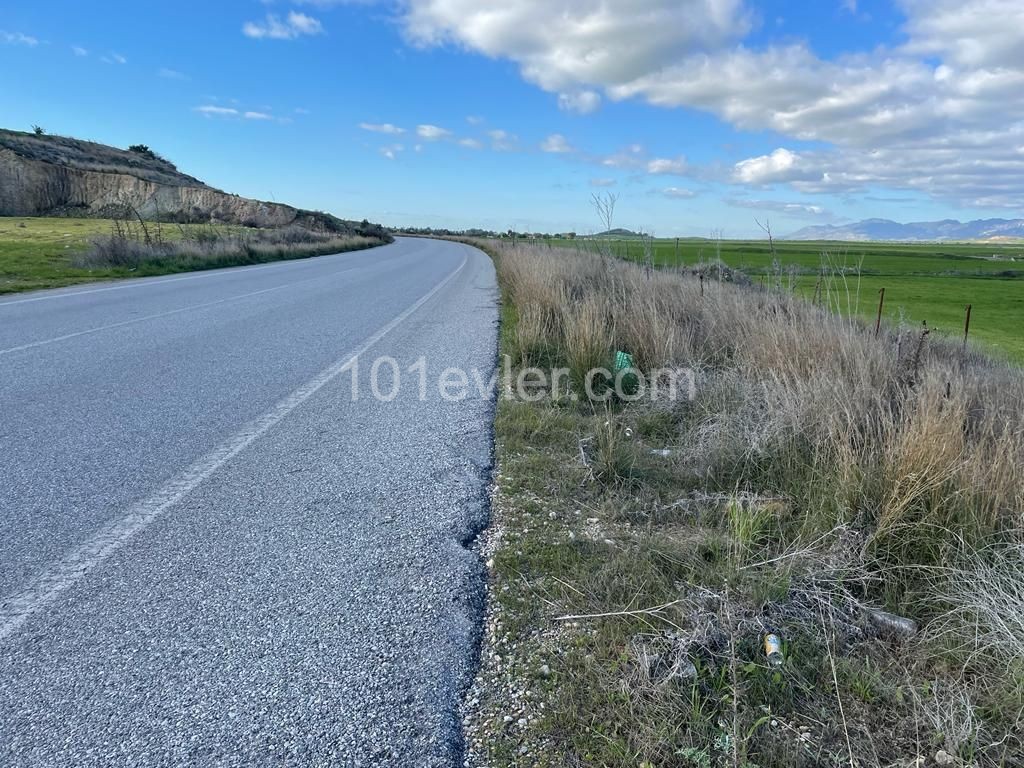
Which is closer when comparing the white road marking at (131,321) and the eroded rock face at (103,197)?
the white road marking at (131,321)

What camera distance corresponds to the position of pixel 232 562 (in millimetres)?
2916

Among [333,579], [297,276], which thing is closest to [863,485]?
[333,579]

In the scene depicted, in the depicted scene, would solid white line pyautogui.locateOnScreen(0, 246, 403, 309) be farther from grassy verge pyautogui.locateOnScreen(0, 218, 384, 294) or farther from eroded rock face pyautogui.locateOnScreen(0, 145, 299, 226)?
eroded rock face pyautogui.locateOnScreen(0, 145, 299, 226)

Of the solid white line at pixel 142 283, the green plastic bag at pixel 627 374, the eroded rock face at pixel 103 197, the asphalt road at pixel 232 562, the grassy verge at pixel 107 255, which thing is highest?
the eroded rock face at pixel 103 197

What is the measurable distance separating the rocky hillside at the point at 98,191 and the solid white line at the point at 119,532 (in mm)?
41527

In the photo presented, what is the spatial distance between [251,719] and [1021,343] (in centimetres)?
1415

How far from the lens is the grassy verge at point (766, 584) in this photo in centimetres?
190

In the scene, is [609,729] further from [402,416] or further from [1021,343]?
[1021,343]

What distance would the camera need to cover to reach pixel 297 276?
1808 cm

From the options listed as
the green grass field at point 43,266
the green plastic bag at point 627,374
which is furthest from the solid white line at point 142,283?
the green plastic bag at point 627,374

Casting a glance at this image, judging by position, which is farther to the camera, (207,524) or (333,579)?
(207,524)

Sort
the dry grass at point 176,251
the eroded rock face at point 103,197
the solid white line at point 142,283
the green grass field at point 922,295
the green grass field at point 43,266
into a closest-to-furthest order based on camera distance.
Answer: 1. the green grass field at point 922,295
2. the solid white line at point 142,283
3. the green grass field at point 43,266
4. the dry grass at point 176,251
5. the eroded rock face at point 103,197

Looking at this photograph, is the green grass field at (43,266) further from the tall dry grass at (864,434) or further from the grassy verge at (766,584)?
the grassy verge at (766,584)

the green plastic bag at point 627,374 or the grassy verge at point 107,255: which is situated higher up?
the grassy verge at point 107,255
